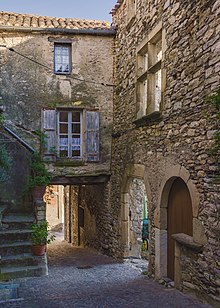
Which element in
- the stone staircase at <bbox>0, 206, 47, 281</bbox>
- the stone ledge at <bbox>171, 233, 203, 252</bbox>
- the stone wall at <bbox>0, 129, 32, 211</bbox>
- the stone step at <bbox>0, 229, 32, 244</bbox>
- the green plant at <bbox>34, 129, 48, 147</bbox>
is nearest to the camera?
the stone ledge at <bbox>171, 233, 203, 252</bbox>

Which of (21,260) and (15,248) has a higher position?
(15,248)

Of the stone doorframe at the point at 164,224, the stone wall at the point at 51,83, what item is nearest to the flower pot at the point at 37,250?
the stone doorframe at the point at 164,224

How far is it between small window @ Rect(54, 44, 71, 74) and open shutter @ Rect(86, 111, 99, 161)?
1.36 metres

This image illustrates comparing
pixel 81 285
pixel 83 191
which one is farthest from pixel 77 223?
pixel 81 285

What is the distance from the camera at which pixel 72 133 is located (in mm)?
8906

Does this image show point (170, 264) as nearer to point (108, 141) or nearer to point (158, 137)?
point (158, 137)

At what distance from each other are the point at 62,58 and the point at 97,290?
6.21 meters

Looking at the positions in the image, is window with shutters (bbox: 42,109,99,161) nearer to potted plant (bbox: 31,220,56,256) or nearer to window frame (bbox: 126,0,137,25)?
window frame (bbox: 126,0,137,25)

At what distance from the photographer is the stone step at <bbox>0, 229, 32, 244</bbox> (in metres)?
6.51

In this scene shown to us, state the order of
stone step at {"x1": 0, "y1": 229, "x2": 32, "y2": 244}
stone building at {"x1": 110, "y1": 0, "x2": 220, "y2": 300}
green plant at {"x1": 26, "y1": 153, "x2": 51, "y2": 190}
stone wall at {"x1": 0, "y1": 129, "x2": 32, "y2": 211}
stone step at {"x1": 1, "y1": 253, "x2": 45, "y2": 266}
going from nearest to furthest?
stone building at {"x1": 110, "y1": 0, "x2": 220, "y2": 300} < stone step at {"x1": 1, "y1": 253, "x2": 45, "y2": 266} < stone step at {"x1": 0, "y1": 229, "x2": 32, "y2": 244} < green plant at {"x1": 26, "y1": 153, "x2": 51, "y2": 190} < stone wall at {"x1": 0, "y1": 129, "x2": 32, "y2": 211}

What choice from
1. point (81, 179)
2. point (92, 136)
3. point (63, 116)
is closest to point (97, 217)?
point (81, 179)

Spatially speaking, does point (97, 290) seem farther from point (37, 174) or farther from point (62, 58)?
point (62, 58)

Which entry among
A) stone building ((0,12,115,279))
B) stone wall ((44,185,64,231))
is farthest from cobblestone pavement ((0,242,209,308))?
stone wall ((44,185,64,231))

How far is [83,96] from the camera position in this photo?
901cm
